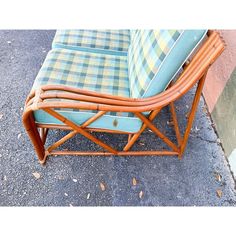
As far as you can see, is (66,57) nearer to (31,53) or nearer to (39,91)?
(39,91)

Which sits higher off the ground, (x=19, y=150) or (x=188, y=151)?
(x=188, y=151)

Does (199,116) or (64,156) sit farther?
(199,116)

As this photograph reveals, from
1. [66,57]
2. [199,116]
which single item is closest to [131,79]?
[66,57]

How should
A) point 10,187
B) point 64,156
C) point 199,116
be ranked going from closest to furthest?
1. point 10,187
2. point 64,156
3. point 199,116

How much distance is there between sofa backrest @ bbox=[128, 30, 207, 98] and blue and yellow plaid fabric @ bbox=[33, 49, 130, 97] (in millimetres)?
113

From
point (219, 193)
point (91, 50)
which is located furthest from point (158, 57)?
point (219, 193)

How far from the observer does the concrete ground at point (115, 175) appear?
1610 mm

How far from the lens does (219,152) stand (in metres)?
1.89

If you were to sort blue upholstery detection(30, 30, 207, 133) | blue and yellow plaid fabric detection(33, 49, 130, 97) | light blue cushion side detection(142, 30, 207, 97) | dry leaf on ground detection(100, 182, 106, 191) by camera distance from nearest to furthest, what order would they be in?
light blue cushion side detection(142, 30, 207, 97), blue upholstery detection(30, 30, 207, 133), blue and yellow plaid fabric detection(33, 49, 130, 97), dry leaf on ground detection(100, 182, 106, 191)

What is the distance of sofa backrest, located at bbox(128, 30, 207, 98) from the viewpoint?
44.4 inches

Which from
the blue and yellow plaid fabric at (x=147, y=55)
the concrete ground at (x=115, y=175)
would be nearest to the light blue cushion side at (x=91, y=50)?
the blue and yellow plaid fabric at (x=147, y=55)

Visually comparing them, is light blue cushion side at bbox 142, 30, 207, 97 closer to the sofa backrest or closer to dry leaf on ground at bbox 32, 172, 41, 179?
the sofa backrest

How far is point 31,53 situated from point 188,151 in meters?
1.89

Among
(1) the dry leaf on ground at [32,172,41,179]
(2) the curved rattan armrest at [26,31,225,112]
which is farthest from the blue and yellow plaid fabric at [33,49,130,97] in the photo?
(1) the dry leaf on ground at [32,172,41,179]
